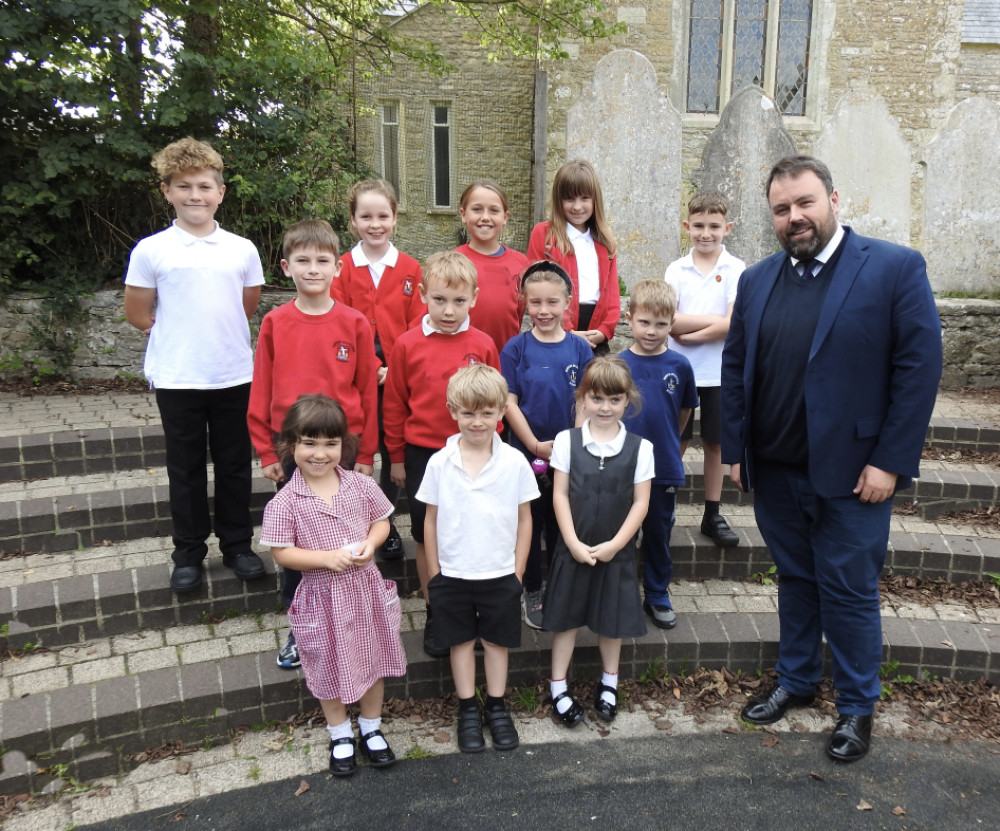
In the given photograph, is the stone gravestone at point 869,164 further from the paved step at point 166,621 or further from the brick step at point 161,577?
the brick step at point 161,577

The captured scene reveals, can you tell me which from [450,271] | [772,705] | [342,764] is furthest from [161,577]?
[772,705]

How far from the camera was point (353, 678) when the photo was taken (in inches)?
115

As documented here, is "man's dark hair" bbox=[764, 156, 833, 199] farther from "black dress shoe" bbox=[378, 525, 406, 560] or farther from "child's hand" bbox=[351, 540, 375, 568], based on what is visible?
"black dress shoe" bbox=[378, 525, 406, 560]

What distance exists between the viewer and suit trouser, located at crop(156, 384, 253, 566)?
11.6 ft

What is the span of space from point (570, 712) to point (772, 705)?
2.86ft

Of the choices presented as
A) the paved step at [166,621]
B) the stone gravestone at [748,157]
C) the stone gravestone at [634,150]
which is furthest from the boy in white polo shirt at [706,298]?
the stone gravestone at [748,157]

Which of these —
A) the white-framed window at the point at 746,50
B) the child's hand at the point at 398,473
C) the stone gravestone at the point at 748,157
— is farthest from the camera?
the white-framed window at the point at 746,50

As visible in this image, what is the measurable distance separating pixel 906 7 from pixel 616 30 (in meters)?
7.40

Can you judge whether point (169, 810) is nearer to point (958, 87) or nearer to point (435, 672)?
point (435, 672)

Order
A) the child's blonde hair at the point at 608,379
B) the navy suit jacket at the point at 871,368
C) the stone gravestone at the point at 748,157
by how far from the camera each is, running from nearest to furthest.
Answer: the navy suit jacket at the point at 871,368 → the child's blonde hair at the point at 608,379 → the stone gravestone at the point at 748,157

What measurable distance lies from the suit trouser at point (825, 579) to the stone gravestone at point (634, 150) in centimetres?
434

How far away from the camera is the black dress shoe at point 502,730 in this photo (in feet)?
10.3

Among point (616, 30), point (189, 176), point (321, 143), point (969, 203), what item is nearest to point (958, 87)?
point (616, 30)

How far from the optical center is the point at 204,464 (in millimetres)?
3643
